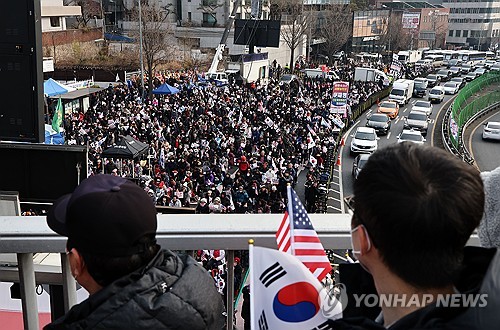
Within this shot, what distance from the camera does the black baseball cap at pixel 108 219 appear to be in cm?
153

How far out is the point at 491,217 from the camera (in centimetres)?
156

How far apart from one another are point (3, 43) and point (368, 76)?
41127mm

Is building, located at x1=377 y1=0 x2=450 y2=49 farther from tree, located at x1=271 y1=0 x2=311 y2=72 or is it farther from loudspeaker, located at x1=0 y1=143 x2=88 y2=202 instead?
loudspeaker, located at x1=0 y1=143 x2=88 y2=202

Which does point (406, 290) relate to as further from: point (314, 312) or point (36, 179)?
point (36, 179)

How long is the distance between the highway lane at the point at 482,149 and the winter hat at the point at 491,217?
916 inches

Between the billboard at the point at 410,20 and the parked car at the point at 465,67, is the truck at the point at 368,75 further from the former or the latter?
the billboard at the point at 410,20

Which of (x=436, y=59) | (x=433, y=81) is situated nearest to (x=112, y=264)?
(x=433, y=81)

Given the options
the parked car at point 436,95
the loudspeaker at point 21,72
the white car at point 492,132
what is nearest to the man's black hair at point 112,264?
Answer: the loudspeaker at point 21,72

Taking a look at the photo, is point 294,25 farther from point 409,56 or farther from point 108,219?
point 108,219

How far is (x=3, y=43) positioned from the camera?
26.0 feet

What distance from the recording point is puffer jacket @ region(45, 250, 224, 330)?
4.93 ft

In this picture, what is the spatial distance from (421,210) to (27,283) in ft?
5.29

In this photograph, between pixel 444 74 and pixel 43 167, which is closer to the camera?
pixel 43 167

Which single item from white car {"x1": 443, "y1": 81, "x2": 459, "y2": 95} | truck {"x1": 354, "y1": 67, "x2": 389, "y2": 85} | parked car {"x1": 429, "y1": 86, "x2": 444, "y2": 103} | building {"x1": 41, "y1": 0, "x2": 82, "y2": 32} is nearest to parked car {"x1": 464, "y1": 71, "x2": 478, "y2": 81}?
white car {"x1": 443, "y1": 81, "x2": 459, "y2": 95}
